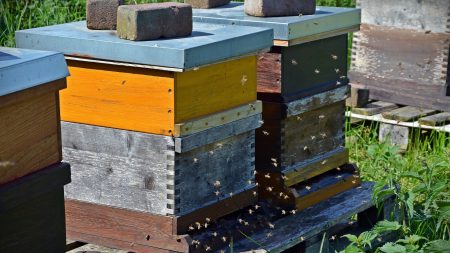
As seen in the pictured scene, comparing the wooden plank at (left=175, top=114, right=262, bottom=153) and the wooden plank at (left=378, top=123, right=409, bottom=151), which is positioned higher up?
the wooden plank at (left=175, top=114, right=262, bottom=153)

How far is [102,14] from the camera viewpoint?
3.16m

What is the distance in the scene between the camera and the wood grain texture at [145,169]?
2949 millimetres

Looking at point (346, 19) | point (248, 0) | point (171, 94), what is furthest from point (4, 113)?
point (346, 19)

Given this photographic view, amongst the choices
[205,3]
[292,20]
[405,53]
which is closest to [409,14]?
[405,53]

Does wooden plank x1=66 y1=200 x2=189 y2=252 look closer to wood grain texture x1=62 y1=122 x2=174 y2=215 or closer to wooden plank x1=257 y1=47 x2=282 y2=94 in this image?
wood grain texture x1=62 y1=122 x2=174 y2=215

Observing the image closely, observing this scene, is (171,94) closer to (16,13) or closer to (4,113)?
(4,113)

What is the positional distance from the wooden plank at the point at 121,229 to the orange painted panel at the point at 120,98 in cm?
29

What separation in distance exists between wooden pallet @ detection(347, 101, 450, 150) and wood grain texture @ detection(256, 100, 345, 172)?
1675 millimetres

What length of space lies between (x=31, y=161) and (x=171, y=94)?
499mm

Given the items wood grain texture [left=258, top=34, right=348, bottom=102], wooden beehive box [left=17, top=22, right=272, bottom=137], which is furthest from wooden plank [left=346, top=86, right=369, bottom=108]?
wooden beehive box [left=17, top=22, right=272, bottom=137]

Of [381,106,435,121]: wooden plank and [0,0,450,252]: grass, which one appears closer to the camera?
[0,0,450,252]: grass

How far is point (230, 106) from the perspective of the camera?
315 cm

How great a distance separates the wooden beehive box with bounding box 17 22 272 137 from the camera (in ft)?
9.45

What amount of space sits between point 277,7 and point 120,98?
2.66 feet
